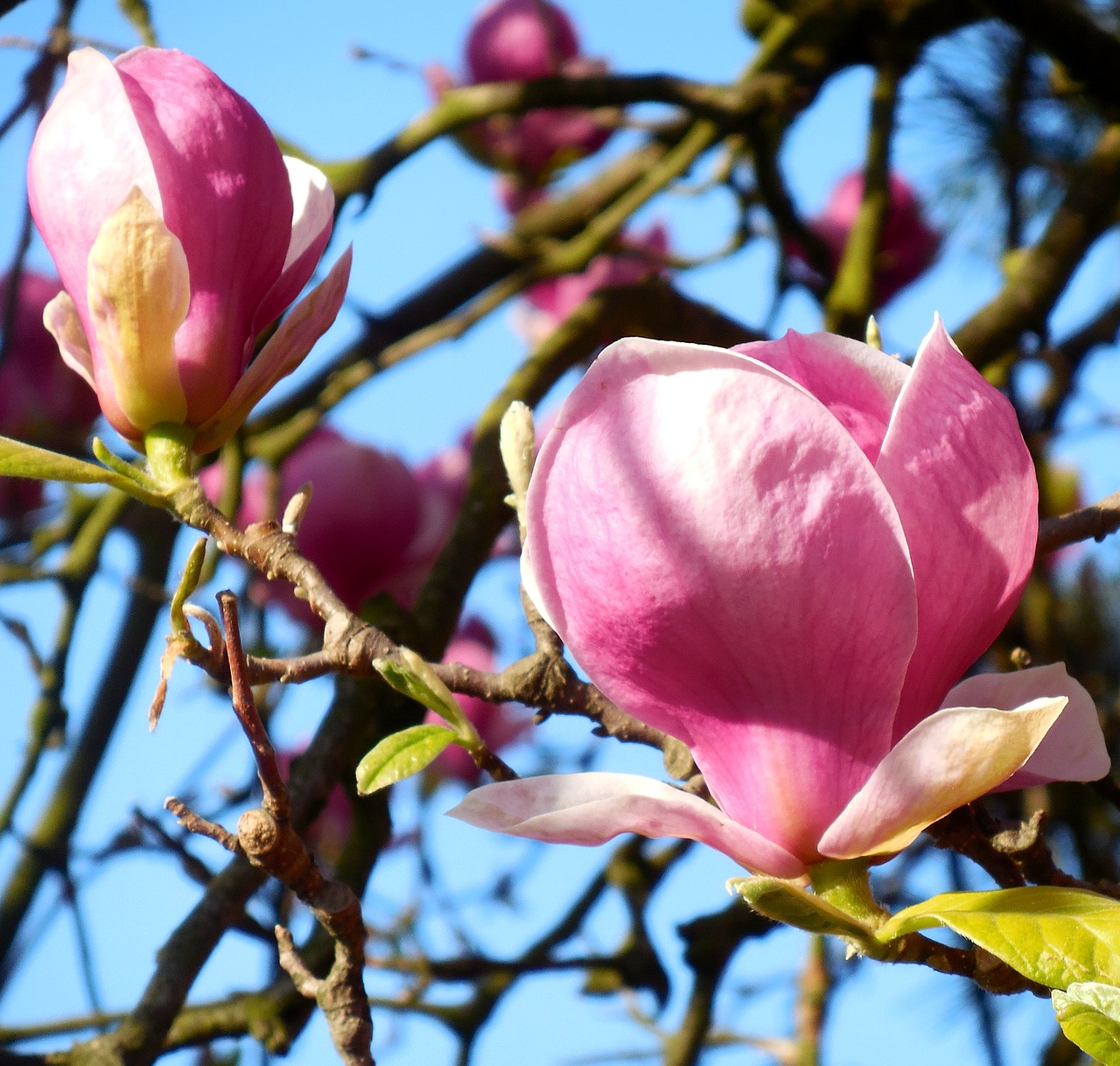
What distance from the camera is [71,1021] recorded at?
86 cm

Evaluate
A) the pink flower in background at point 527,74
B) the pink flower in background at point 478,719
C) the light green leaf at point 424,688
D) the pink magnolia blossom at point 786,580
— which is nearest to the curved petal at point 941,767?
the pink magnolia blossom at point 786,580

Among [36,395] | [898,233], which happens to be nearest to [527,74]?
[898,233]

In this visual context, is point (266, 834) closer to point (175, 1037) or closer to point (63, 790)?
point (175, 1037)

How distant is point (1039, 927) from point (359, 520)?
80 centimetres

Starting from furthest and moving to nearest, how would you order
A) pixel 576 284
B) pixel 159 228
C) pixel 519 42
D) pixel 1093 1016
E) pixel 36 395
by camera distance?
1. pixel 576 284
2. pixel 519 42
3. pixel 36 395
4. pixel 159 228
5. pixel 1093 1016

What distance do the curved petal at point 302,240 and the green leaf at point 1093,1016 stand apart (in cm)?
32

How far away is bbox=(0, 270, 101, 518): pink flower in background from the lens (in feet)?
4.12

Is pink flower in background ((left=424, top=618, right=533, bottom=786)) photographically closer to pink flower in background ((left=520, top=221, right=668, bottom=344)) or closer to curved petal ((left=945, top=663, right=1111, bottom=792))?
pink flower in background ((left=520, top=221, right=668, bottom=344))

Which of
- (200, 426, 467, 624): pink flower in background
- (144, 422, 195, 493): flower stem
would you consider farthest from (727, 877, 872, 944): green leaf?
(200, 426, 467, 624): pink flower in background

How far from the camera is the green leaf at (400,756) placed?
0.35 meters

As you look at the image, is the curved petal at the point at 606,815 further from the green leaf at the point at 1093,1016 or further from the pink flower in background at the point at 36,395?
the pink flower in background at the point at 36,395

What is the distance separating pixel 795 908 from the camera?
0.32 meters

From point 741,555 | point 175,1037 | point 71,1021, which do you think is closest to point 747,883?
point 741,555

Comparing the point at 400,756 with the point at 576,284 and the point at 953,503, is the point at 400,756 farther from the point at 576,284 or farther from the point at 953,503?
the point at 576,284
